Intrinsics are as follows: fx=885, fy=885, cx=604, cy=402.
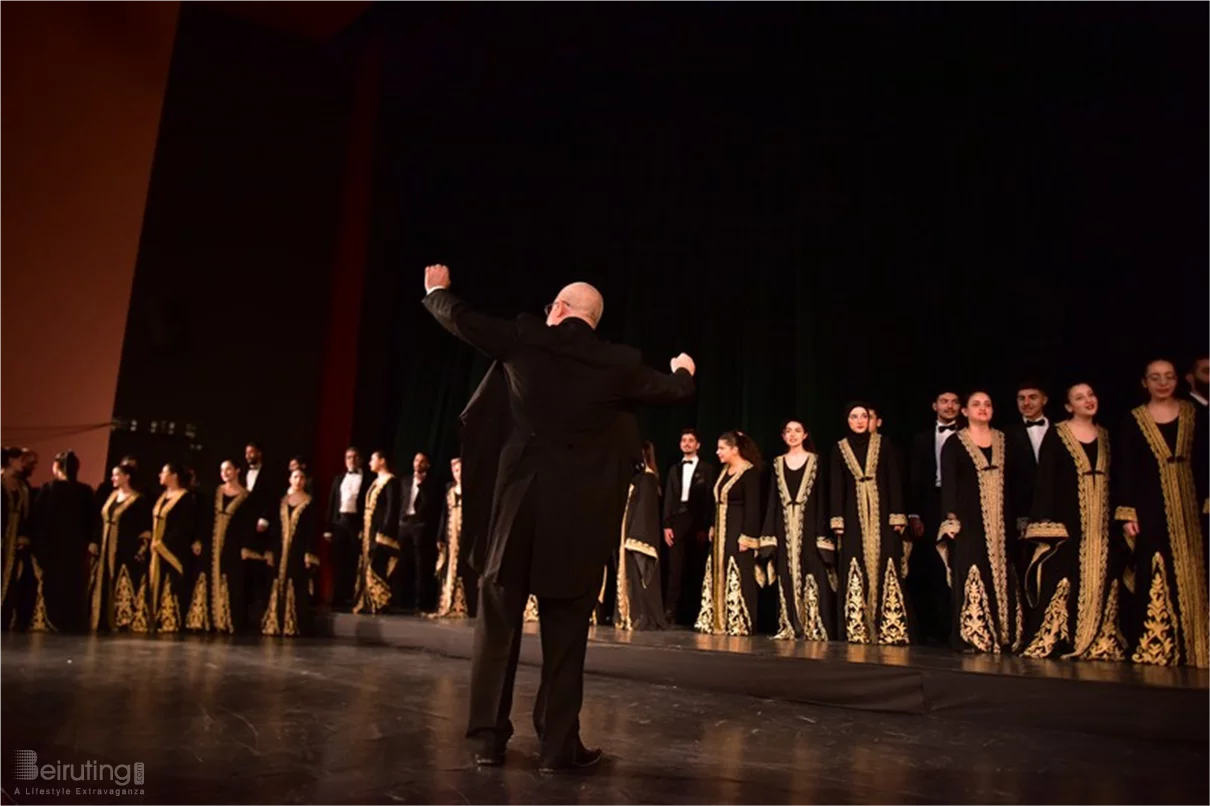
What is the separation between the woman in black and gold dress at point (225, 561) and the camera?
671cm

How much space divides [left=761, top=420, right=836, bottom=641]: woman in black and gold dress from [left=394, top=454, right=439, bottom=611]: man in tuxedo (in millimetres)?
3083

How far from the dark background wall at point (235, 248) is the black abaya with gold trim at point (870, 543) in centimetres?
612

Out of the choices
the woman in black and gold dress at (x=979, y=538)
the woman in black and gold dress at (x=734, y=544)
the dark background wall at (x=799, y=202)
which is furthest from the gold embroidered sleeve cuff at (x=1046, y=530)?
the woman in black and gold dress at (x=734, y=544)

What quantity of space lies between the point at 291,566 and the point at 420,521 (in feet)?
3.50

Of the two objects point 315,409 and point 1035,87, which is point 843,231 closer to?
point 1035,87

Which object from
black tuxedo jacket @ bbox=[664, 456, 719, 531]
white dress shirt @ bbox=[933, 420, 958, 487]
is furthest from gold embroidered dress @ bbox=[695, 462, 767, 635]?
white dress shirt @ bbox=[933, 420, 958, 487]

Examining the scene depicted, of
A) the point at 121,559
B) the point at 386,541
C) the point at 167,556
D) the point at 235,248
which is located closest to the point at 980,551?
the point at 386,541

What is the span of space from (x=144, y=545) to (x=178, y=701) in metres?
4.13

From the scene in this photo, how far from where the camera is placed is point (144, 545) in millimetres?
6656

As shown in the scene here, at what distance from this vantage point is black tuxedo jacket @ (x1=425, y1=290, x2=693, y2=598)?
2213 mm

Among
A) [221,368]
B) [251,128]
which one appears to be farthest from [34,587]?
[251,128]

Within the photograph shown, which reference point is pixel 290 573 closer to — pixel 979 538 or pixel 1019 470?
pixel 979 538

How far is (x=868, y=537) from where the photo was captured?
15.9 feet

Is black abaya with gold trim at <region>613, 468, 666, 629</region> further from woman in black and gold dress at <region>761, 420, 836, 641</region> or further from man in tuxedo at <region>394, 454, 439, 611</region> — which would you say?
man in tuxedo at <region>394, 454, 439, 611</region>
